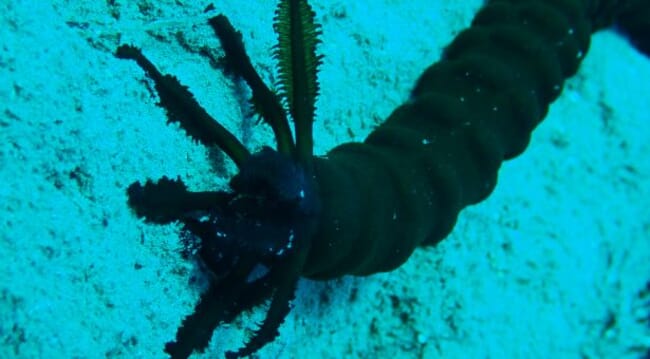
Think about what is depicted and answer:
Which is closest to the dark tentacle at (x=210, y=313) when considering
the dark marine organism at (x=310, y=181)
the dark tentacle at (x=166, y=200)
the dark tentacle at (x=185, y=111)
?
the dark marine organism at (x=310, y=181)

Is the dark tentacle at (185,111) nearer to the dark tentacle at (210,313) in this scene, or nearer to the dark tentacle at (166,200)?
the dark tentacle at (166,200)

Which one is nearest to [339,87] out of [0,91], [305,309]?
[305,309]

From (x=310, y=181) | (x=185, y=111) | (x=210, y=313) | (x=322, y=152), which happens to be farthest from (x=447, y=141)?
(x=210, y=313)

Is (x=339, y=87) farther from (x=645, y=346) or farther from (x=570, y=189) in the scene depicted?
(x=645, y=346)

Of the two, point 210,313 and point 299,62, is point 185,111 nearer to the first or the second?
point 299,62

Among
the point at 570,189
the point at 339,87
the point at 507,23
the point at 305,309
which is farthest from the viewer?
the point at 570,189

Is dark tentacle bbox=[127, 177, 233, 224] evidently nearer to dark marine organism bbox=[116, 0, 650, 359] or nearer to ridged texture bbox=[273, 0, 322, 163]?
dark marine organism bbox=[116, 0, 650, 359]
